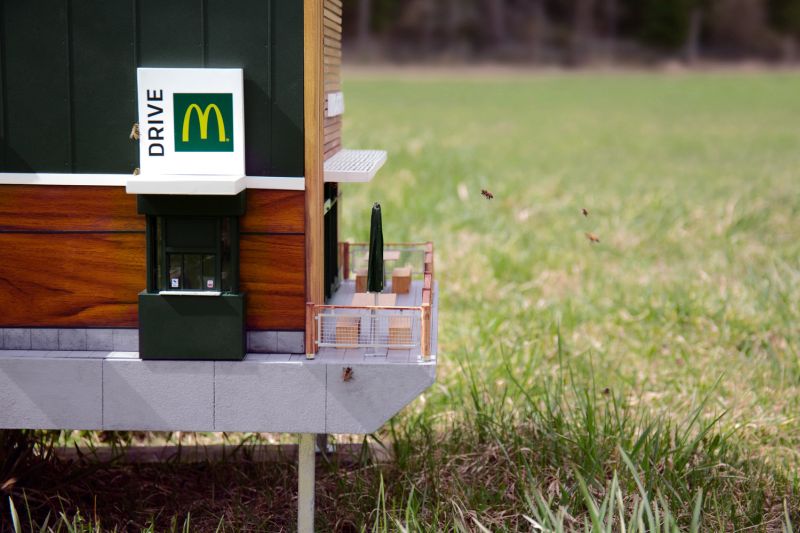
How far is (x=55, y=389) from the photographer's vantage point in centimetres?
571

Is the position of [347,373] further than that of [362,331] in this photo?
No

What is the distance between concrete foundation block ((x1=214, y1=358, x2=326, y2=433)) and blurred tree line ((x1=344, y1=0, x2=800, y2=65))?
67.3 metres

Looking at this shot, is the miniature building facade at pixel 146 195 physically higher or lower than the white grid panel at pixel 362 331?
higher

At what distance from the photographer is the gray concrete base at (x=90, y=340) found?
589cm

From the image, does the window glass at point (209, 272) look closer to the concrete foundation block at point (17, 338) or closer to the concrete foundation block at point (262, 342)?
the concrete foundation block at point (262, 342)

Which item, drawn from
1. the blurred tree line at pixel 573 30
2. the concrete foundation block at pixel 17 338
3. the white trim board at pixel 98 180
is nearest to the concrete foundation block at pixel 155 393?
the concrete foundation block at pixel 17 338

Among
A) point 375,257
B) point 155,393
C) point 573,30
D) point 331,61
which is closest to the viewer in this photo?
point 155,393

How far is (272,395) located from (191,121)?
1.50 meters

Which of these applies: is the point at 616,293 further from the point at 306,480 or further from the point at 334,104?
the point at 306,480

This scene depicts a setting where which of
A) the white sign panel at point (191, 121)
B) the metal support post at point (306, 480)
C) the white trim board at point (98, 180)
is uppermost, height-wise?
the white sign panel at point (191, 121)

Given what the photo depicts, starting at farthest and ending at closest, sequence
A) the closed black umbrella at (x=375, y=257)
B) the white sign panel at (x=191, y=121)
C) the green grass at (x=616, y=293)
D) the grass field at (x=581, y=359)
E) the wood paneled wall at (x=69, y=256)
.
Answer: the green grass at (x=616, y=293) < the grass field at (x=581, y=359) < the closed black umbrella at (x=375, y=257) < the wood paneled wall at (x=69, y=256) < the white sign panel at (x=191, y=121)

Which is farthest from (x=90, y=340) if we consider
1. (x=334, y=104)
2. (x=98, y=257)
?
Result: (x=334, y=104)

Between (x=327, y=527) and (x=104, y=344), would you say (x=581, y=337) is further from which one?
(x=104, y=344)

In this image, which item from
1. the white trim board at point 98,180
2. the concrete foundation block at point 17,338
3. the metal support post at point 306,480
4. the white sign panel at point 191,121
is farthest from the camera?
the metal support post at point 306,480
